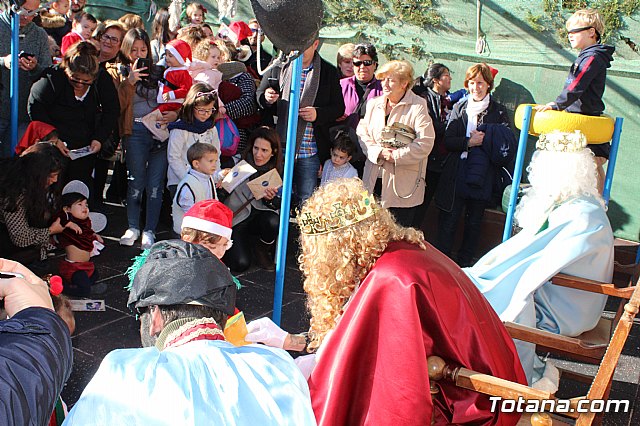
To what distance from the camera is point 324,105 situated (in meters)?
6.39

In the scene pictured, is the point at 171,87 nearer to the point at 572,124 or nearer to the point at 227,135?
the point at 227,135

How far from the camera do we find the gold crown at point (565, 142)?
14.4 feet

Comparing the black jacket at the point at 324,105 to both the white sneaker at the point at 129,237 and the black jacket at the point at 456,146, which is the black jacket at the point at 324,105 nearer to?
the black jacket at the point at 456,146

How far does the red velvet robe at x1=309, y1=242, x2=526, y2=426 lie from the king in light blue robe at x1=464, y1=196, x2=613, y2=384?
116 centimetres

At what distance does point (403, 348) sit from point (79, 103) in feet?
14.7

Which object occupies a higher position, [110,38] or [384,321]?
[110,38]

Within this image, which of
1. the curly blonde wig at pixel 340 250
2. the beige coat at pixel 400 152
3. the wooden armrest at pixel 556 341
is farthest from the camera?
the beige coat at pixel 400 152

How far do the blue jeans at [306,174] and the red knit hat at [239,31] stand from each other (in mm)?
2526

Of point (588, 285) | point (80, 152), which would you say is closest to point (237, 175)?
point (80, 152)

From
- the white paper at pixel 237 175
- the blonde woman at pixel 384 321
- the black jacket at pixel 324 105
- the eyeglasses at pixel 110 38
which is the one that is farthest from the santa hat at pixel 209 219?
the eyeglasses at pixel 110 38

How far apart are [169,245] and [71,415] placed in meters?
0.70

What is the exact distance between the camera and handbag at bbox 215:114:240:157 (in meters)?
6.48

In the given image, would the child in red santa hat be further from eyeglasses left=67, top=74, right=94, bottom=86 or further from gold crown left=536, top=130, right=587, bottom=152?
gold crown left=536, top=130, right=587, bottom=152

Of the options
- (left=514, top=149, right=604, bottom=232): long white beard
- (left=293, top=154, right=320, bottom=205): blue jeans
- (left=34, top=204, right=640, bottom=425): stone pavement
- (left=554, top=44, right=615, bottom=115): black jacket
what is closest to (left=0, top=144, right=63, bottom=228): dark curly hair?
(left=34, top=204, right=640, bottom=425): stone pavement
